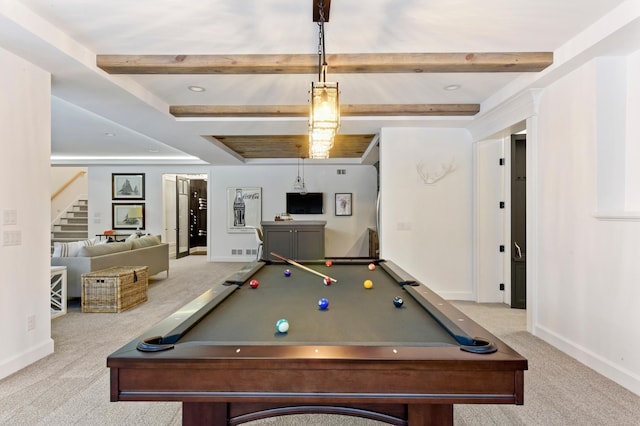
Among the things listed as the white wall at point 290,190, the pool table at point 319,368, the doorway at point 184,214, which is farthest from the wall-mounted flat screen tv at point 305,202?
the pool table at point 319,368

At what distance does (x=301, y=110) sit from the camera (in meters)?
4.33

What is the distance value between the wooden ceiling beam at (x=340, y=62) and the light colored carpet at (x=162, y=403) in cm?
243

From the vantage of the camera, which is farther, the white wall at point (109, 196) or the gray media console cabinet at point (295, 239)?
the white wall at point (109, 196)

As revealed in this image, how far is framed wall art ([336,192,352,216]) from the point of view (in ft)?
29.4

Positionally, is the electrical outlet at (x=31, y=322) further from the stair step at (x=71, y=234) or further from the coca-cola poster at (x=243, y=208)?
the stair step at (x=71, y=234)

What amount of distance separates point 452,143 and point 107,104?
14.0 ft

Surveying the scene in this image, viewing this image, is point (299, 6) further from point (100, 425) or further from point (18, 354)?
point (18, 354)

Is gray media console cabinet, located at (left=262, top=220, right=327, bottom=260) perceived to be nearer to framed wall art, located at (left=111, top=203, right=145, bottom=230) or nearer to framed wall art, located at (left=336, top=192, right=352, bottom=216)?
framed wall art, located at (left=336, top=192, right=352, bottom=216)

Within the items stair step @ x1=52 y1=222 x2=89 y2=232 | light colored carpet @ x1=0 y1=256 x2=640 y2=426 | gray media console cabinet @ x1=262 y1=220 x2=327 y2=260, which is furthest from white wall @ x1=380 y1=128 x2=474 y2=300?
stair step @ x1=52 y1=222 x2=89 y2=232

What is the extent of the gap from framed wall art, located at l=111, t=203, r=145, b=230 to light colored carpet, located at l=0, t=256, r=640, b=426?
605cm

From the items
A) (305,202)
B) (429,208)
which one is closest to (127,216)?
(305,202)

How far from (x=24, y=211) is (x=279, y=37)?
2.39 meters

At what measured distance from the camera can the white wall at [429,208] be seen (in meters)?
4.98

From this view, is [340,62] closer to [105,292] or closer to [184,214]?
[105,292]
